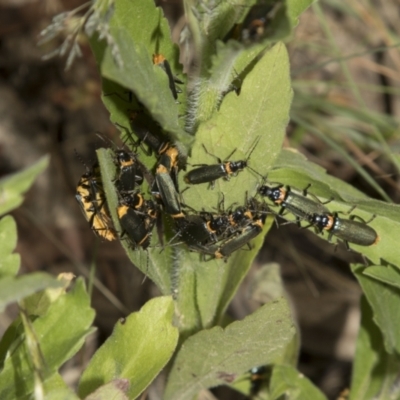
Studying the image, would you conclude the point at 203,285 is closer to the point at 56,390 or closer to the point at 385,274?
the point at 385,274

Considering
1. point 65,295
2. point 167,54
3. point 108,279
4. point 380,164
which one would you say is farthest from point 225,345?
point 380,164

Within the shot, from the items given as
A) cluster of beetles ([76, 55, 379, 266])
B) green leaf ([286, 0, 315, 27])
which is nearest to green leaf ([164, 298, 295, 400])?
cluster of beetles ([76, 55, 379, 266])

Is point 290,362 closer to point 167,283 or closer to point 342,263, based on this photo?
point 167,283

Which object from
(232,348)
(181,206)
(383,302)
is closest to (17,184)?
(181,206)

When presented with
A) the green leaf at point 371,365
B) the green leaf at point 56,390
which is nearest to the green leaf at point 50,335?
the green leaf at point 56,390

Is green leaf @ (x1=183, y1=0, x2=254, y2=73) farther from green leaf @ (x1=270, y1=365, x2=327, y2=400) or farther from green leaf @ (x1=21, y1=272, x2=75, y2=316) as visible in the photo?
green leaf @ (x1=270, y1=365, x2=327, y2=400)

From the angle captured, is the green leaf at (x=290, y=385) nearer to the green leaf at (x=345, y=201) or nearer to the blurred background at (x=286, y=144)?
the green leaf at (x=345, y=201)
